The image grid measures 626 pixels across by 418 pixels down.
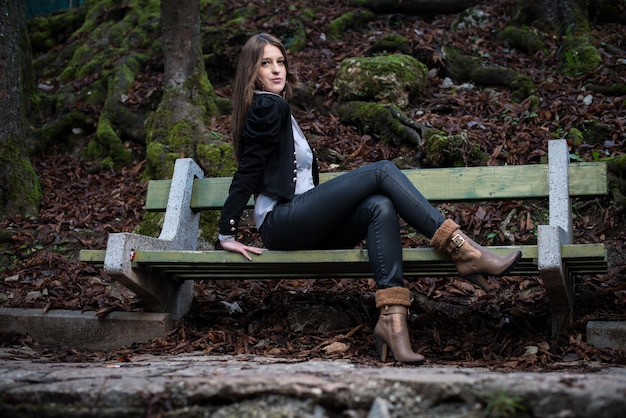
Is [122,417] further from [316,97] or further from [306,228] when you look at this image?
[316,97]

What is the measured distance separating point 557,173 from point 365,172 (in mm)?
1229

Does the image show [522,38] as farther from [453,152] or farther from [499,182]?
[499,182]

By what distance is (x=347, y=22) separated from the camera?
902 centimetres

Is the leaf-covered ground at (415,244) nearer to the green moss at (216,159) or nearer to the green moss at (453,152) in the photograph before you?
the green moss at (453,152)

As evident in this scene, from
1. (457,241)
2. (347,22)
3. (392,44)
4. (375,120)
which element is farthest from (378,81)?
(457,241)

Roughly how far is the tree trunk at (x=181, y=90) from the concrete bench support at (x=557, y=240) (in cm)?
347

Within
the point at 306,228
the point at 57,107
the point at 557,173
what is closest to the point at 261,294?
the point at 306,228

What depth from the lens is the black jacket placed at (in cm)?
390

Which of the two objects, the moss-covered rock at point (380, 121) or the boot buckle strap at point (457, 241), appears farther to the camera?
the moss-covered rock at point (380, 121)

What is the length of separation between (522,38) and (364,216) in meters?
5.27

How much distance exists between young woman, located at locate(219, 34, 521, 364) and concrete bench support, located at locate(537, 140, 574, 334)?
177 mm

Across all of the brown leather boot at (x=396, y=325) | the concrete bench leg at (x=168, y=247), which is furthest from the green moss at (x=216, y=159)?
the brown leather boot at (x=396, y=325)

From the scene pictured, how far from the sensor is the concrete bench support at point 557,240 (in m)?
3.48

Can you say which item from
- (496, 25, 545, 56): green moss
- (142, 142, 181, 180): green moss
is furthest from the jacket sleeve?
(496, 25, 545, 56): green moss
